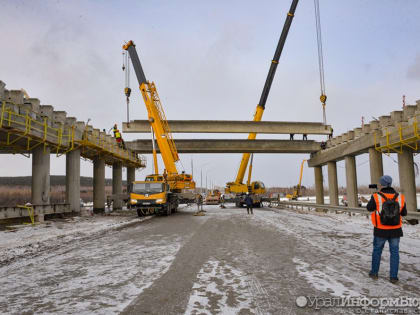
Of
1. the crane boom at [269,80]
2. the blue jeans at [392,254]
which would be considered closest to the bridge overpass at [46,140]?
the crane boom at [269,80]

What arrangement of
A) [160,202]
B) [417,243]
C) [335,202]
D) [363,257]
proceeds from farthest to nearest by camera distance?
1. [335,202]
2. [160,202]
3. [417,243]
4. [363,257]

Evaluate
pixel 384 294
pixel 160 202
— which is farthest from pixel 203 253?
pixel 160 202

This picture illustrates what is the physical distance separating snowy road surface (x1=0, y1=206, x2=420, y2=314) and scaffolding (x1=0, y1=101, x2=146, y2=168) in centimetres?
784

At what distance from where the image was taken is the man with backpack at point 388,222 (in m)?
4.93

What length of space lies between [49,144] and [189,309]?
1733cm

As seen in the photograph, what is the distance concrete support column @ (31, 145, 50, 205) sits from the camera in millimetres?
17438

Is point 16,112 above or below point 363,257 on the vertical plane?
above

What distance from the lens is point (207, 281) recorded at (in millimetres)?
4898

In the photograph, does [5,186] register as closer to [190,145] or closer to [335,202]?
[190,145]

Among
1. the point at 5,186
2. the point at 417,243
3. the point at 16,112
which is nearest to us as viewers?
the point at 417,243

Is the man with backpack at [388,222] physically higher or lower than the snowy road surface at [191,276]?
higher

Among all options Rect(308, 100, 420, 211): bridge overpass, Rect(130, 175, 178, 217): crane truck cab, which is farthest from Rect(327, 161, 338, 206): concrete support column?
Rect(130, 175, 178, 217): crane truck cab

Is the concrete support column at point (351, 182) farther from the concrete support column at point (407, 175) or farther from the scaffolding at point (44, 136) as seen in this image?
the scaffolding at point (44, 136)

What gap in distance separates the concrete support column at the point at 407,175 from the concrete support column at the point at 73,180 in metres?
20.8
